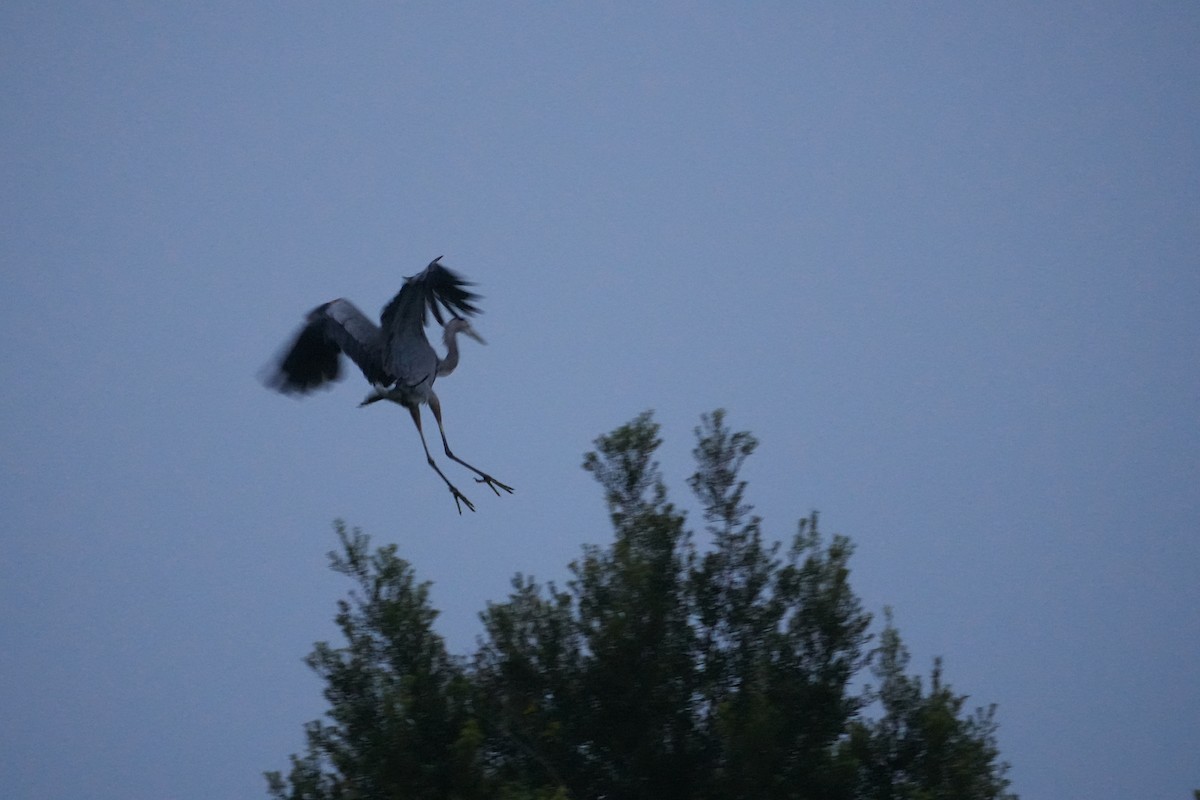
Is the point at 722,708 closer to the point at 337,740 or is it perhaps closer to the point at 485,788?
the point at 485,788

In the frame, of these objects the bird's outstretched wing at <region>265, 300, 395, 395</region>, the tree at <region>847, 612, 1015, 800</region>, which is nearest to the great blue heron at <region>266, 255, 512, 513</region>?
the bird's outstretched wing at <region>265, 300, 395, 395</region>

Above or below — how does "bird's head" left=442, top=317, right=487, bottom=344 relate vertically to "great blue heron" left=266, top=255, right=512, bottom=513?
above

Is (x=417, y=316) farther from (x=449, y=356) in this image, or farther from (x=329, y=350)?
(x=329, y=350)

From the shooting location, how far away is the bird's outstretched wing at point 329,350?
10.1 metres

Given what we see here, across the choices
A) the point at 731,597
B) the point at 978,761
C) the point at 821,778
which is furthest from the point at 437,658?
the point at 978,761

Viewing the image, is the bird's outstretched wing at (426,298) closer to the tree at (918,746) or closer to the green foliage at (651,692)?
the green foliage at (651,692)

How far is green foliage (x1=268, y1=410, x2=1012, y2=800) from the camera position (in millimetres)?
7930

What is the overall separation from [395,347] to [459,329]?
131 centimetres

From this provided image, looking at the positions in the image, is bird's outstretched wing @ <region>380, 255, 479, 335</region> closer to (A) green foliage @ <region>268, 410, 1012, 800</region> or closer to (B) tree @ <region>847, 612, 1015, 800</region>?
(A) green foliage @ <region>268, 410, 1012, 800</region>

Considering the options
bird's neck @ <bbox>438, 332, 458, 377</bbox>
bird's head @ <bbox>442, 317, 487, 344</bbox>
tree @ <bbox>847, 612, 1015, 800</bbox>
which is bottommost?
tree @ <bbox>847, 612, 1015, 800</bbox>

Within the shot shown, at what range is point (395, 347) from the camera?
9.97 metres

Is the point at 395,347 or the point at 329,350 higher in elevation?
the point at 329,350

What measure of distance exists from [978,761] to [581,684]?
9.29 feet

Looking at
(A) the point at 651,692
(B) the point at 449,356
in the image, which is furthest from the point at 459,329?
(A) the point at 651,692
